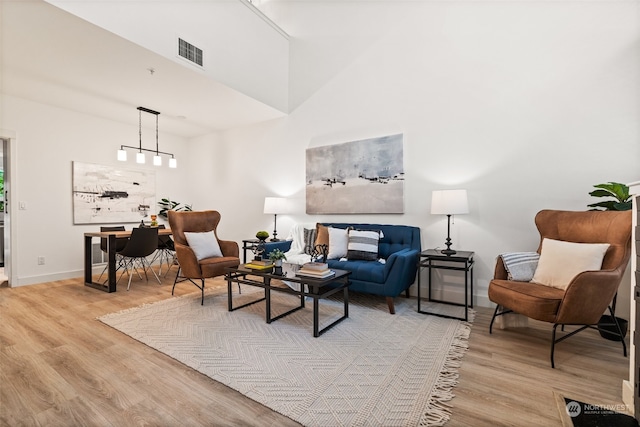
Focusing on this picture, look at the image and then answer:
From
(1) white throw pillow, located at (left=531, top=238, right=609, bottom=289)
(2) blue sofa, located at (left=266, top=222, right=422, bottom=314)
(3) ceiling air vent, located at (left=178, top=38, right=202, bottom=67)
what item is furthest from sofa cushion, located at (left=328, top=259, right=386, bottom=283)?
(3) ceiling air vent, located at (left=178, top=38, right=202, bottom=67)

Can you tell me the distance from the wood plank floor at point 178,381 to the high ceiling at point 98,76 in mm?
2581

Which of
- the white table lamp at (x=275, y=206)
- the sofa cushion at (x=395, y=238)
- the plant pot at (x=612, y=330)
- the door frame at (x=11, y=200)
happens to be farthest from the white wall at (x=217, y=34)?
the plant pot at (x=612, y=330)

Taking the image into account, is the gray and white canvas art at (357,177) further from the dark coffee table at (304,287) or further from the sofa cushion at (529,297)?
the sofa cushion at (529,297)

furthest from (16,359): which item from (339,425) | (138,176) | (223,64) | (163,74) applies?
(138,176)

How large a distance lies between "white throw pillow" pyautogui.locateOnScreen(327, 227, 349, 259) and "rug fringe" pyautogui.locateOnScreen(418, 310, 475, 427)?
1517 millimetres

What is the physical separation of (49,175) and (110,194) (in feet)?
2.69

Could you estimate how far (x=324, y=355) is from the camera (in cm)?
217

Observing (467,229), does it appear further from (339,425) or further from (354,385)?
(339,425)

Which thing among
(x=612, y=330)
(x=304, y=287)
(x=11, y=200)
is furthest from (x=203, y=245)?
(x=612, y=330)

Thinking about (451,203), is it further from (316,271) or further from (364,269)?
(316,271)

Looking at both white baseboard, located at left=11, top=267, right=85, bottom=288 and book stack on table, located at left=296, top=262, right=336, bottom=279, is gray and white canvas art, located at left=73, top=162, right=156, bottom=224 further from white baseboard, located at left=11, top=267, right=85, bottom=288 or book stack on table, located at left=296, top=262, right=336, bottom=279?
book stack on table, located at left=296, top=262, right=336, bottom=279

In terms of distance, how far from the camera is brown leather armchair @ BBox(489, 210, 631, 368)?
2.01 meters

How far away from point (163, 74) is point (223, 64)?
70 cm

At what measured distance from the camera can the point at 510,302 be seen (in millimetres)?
2291
